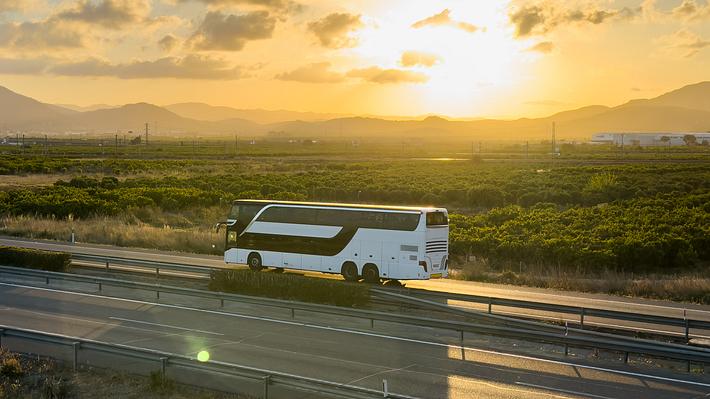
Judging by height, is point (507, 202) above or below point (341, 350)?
above

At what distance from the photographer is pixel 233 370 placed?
14.6m

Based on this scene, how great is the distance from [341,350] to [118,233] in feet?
104

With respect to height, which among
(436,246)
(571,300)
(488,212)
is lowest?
(571,300)

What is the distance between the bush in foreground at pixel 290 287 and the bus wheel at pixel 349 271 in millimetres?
3867

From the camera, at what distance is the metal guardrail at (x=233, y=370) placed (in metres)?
13.4

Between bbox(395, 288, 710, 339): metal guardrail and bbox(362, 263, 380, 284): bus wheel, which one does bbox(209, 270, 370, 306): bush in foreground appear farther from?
bbox(362, 263, 380, 284): bus wheel

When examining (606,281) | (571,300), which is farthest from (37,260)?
(606,281)

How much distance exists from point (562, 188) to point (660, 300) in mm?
43550

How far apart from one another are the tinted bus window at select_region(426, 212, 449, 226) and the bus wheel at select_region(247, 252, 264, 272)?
26.4 feet

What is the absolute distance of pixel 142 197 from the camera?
59688 mm

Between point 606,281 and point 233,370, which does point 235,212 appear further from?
point 233,370

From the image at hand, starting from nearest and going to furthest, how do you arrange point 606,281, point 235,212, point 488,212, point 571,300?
point 571,300, point 606,281, point 235,212, point 488,212

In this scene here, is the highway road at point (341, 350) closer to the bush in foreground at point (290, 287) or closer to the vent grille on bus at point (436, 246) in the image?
the bush in foreground at point (290, 287)

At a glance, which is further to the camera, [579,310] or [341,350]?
[579,310]
